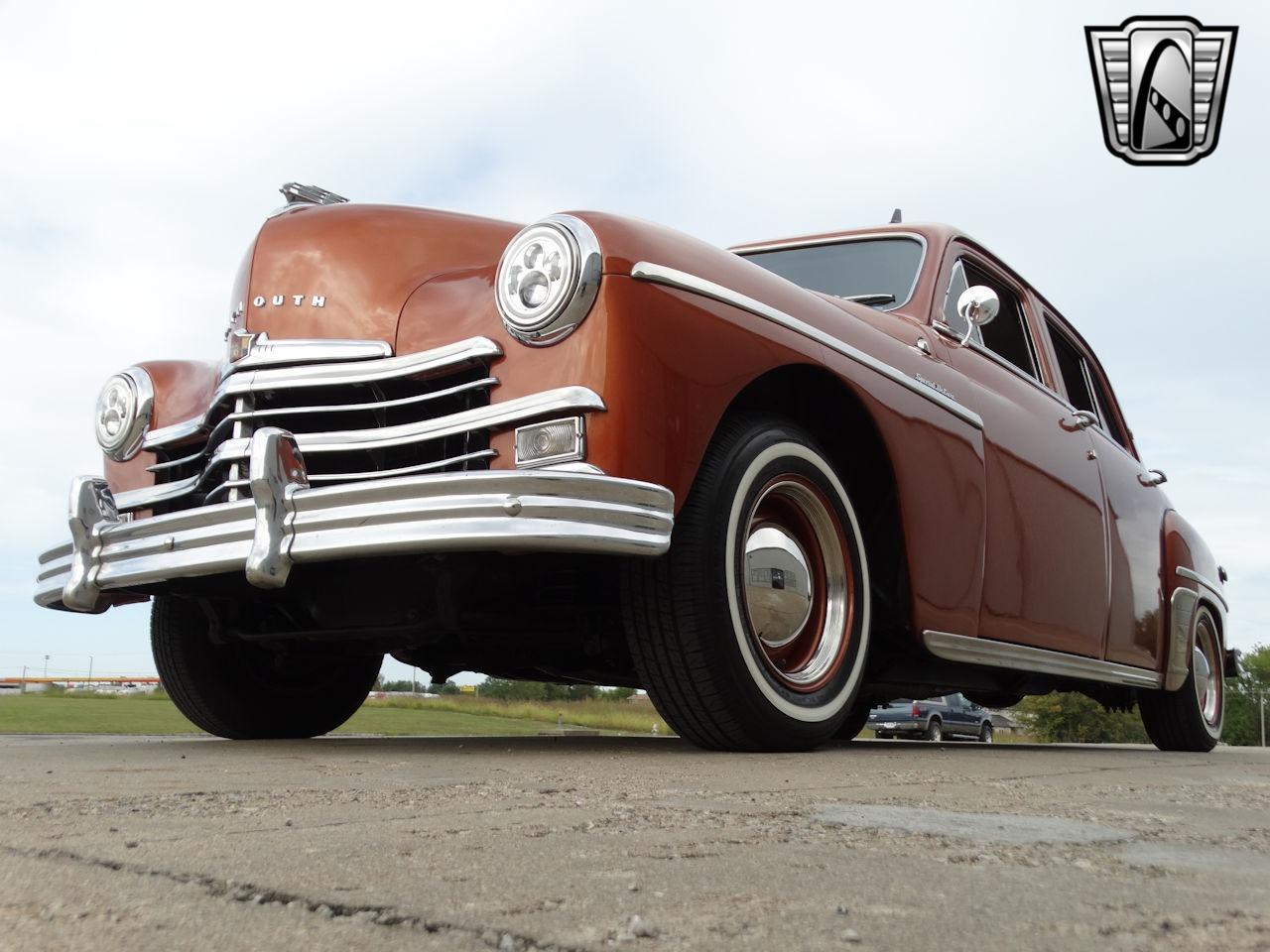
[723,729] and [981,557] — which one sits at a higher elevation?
[981,557]

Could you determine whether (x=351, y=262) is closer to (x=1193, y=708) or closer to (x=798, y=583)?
(x=798, y=583)

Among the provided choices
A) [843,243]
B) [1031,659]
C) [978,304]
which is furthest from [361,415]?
[1031,659]

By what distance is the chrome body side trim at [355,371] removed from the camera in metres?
3.08

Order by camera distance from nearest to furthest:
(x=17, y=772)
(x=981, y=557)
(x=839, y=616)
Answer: (x=17, y=772) → (x=839, y=616) → (x=981, y=557)

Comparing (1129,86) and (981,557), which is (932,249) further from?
(1129,86)

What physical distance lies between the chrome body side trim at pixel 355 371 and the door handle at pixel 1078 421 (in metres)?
2.93

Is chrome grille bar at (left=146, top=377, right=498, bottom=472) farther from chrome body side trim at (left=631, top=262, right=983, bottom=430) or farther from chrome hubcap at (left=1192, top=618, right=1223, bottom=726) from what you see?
chrome hubcap at (left=1192, top=618, right=1223, bottom=726)

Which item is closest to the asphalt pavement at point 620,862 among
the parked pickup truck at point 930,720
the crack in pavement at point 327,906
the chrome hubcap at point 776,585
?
the crack in pavement at point 327,906

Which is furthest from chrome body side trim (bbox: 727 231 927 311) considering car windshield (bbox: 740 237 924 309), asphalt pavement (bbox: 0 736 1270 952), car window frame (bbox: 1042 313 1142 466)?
asphalt pavement (bbox: 0 736 1270 952)

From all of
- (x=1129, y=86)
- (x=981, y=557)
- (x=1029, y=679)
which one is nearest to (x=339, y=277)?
(x=981, y=557)

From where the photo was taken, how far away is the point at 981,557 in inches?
161

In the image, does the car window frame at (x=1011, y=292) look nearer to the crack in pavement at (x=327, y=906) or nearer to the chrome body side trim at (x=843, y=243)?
the chrome body side trim at (x=843, y=243)

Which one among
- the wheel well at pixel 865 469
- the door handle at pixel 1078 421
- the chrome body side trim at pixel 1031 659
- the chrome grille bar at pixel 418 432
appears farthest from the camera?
the door handle at pixel 1078 421

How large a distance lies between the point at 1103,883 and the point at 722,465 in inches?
73.4
